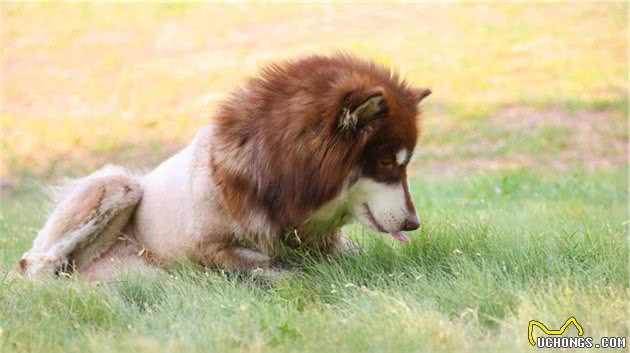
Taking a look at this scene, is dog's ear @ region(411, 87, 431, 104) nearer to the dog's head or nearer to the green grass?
the dog's head

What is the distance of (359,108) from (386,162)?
16.7 inches

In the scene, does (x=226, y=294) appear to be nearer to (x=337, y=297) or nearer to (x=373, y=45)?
(x=337, y=297)

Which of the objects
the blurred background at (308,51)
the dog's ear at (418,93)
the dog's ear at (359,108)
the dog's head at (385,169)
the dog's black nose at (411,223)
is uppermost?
the dog's ear at (359,108)

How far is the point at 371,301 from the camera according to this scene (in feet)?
14.7

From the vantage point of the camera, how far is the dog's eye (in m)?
5.04

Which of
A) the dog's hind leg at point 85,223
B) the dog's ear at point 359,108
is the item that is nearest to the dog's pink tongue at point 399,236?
the dog's ear at point 359,108

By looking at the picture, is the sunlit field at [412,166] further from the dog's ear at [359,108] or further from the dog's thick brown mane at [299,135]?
the dog's ear at [359,108]

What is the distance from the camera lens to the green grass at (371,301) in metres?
4.04

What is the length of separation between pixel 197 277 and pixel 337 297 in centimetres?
91

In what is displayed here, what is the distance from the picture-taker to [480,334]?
4.09 m

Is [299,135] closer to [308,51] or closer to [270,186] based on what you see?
[270,186]

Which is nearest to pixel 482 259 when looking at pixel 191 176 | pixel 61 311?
pixel 191 176

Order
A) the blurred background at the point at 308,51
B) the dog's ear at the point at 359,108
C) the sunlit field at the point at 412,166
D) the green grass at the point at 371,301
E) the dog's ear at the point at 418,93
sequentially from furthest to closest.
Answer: the blurred background at the point at 308,51
the dog's ear at the point at 418,93
the dog's ear at the point at 359,108
the sunlit field at the point at 412,166
the green grass at the point at 371,301

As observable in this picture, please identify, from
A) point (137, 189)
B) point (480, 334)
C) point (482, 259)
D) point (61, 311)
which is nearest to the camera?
point (480, 334)
